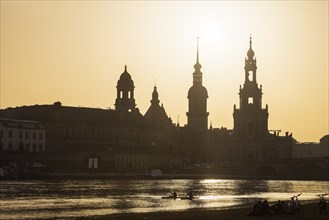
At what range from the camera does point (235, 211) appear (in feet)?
267

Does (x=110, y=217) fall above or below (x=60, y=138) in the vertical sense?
below

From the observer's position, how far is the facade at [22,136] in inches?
6860

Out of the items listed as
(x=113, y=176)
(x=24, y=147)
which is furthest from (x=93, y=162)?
(x=113, y=176)

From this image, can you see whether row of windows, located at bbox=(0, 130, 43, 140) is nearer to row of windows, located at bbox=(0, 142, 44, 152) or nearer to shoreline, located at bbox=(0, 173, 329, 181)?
row of windows, located at bbox=(0, 142, 44, 152)

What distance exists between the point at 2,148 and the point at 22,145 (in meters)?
6.81

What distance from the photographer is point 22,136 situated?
→ 588ft

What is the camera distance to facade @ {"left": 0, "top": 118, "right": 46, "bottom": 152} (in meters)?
174

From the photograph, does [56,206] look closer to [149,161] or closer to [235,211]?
[235,211]

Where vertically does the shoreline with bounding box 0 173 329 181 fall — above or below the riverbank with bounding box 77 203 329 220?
above

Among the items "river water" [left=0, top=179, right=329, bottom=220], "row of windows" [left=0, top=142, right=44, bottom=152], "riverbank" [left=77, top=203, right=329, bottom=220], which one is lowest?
"riverbank" [left=77, top=203, right=329, bottom=220]

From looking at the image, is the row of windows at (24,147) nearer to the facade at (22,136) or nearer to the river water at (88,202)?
the facade at (22,136)

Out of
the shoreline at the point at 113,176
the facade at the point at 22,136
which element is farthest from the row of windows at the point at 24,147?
the shoreline at the point at 113,176

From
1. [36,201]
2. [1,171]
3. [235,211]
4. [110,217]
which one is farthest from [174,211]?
[1,171]

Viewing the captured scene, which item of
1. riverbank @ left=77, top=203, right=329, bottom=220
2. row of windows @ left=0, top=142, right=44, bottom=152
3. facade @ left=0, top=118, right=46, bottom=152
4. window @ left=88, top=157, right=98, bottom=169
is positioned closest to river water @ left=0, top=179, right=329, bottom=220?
riverbank @ left=77, top=203, right=329, bottom=220
